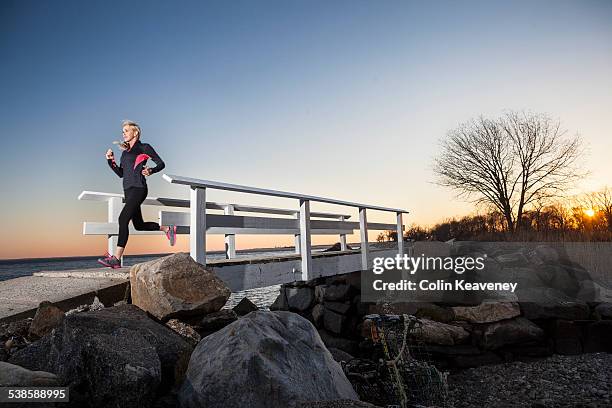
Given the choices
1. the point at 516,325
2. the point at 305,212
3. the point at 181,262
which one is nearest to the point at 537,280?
the point at 516,325

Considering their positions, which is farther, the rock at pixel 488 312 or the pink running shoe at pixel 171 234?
the rock at pixel 488 312

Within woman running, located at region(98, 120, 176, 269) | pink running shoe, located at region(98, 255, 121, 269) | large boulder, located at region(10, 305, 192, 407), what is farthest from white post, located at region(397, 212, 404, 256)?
large boulder, located at region(10, 305, 192, 407)

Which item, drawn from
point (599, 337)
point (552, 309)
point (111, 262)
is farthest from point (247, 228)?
point (599, 337)

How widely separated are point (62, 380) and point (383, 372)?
334cm

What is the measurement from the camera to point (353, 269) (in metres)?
9.23

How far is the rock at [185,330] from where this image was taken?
3930 millimetres

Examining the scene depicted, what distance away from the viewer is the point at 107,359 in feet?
9.07

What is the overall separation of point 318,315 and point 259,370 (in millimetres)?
6514

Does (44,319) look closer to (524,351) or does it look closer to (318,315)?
(318,315)

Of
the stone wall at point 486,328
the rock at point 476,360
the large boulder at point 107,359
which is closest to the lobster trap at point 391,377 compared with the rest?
the large boulder at point 107,359

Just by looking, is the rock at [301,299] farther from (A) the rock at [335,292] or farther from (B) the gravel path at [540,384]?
(B) the gravel path at [540,384]

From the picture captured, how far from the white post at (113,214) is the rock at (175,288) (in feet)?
8.18

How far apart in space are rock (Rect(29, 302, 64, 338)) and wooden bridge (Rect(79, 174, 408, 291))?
1.52m

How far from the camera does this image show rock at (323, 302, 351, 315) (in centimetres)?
891
